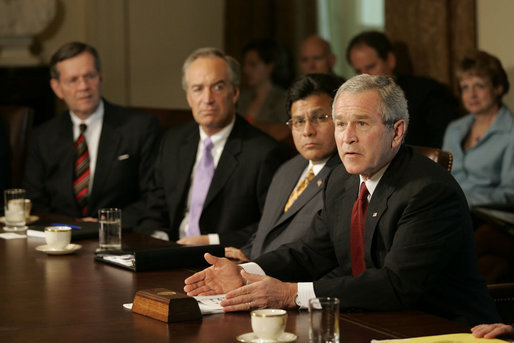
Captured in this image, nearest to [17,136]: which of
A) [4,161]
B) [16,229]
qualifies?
[4,161]

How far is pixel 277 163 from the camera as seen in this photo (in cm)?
403

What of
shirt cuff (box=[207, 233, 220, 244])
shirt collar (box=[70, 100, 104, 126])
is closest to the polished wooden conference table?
shirt cuff (box=[207, 233, 220, 244])

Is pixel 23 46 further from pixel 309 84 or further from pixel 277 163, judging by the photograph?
pixel 309 84

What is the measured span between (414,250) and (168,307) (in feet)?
2.30

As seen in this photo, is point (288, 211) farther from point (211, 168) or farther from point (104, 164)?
point (104, 164)

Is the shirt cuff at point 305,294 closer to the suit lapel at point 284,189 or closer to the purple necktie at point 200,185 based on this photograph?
the suit lapel at point 284,189

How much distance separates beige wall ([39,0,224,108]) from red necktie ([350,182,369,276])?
535cm

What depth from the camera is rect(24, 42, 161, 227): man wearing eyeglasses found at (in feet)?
15.3

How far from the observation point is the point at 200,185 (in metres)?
4.16

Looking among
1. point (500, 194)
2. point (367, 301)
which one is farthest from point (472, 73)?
point (367, 301)

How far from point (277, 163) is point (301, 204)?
715mm

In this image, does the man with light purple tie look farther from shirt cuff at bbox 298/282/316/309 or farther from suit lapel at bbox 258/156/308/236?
shirt cuff at bbox 298/282/316/309

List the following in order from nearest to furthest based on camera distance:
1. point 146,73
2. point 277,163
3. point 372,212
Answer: point 372,212 → point 277,163 → point 146,73

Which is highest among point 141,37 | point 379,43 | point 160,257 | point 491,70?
point 141,37
